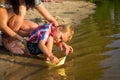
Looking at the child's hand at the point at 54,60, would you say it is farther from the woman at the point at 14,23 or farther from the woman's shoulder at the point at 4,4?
the woman's shoulder at the point at 4,4

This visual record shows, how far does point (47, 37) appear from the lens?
421cm

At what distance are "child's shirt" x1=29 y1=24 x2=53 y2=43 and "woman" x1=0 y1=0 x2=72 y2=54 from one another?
0.15m

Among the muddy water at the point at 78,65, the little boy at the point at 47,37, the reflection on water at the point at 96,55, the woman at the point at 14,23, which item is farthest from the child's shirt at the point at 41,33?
the reflection on water at the point at 96,55

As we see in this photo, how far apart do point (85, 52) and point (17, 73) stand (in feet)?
4.20

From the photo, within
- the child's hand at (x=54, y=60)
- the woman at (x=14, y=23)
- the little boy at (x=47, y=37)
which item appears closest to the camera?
the child's hand at (x=54, y=60)

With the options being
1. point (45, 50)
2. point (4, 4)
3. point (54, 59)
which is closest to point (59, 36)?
point (45, 50)

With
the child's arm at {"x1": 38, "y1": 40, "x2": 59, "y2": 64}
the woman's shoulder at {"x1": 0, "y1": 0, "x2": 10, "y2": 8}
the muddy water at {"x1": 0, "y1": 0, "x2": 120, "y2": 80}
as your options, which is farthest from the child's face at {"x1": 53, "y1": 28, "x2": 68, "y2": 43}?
the woman's shoulder at {"x1": 0, "y1": 0, "x2": 10, "y2": 8}

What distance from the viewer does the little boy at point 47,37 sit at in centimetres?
414

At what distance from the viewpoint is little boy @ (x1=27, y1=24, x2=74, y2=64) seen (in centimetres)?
414

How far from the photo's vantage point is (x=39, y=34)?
4250mm

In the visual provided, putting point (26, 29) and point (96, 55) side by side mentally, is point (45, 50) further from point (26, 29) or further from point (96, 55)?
point (96, 55)

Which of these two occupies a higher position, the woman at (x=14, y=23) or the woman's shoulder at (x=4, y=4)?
the woman's shoulder at (x=4, y=4)

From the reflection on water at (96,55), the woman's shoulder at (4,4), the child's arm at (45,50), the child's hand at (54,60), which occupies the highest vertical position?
the woman's shoulder at (4,4)

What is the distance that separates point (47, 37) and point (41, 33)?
110 mm
